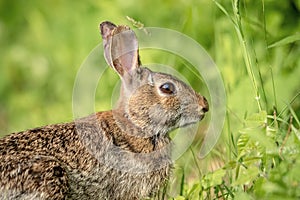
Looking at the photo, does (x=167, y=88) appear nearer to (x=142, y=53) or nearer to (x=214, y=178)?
(x=214, y=178)

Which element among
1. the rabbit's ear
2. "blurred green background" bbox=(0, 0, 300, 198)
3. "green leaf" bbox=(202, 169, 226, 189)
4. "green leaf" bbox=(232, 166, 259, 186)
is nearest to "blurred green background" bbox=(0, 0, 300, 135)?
"blurred green background" bbox=(0, 0, 300, 198)

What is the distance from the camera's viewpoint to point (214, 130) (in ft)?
20.2

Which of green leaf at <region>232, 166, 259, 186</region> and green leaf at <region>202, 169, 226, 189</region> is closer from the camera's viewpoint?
green leaf at <region>232, 166, 259, 186</region>

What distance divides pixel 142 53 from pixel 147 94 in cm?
250

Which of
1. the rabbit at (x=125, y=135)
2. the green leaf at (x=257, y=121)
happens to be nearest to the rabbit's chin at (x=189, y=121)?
the rabbit at (x=125, y=135)

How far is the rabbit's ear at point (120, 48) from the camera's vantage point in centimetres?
547

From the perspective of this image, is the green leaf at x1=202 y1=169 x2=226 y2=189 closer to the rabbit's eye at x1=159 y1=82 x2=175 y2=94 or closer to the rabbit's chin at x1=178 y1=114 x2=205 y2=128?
the rabbit's chin at x1=178 y1=114 x2=205 y2=128

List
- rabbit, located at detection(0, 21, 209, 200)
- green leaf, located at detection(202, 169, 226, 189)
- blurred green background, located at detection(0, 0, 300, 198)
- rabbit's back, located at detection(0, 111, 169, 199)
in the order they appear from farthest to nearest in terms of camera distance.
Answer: blurred green background, located at detection(0, 0, 300, 198) → rabbit, located at detection(0, 21, 209, 200) → rabbit's back, located at detection(0, 111, 169, 199) → green leaf, located at detection(202, 169, 226, 189)

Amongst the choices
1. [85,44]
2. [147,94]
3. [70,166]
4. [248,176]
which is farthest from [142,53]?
[248,176]

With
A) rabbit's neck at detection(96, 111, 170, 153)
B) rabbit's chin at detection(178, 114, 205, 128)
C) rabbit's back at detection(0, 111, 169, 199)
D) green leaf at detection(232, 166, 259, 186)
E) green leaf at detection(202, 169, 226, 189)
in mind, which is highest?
rabbit's chin at detection(178, 114, 205, 128)

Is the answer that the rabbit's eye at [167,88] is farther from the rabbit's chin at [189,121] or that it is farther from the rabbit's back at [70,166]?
the rabbit's back at [70,166]

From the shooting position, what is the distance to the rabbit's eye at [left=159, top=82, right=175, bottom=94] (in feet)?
18.1

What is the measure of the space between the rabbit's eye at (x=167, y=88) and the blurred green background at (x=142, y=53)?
0.47 meters

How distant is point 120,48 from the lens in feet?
18.1
